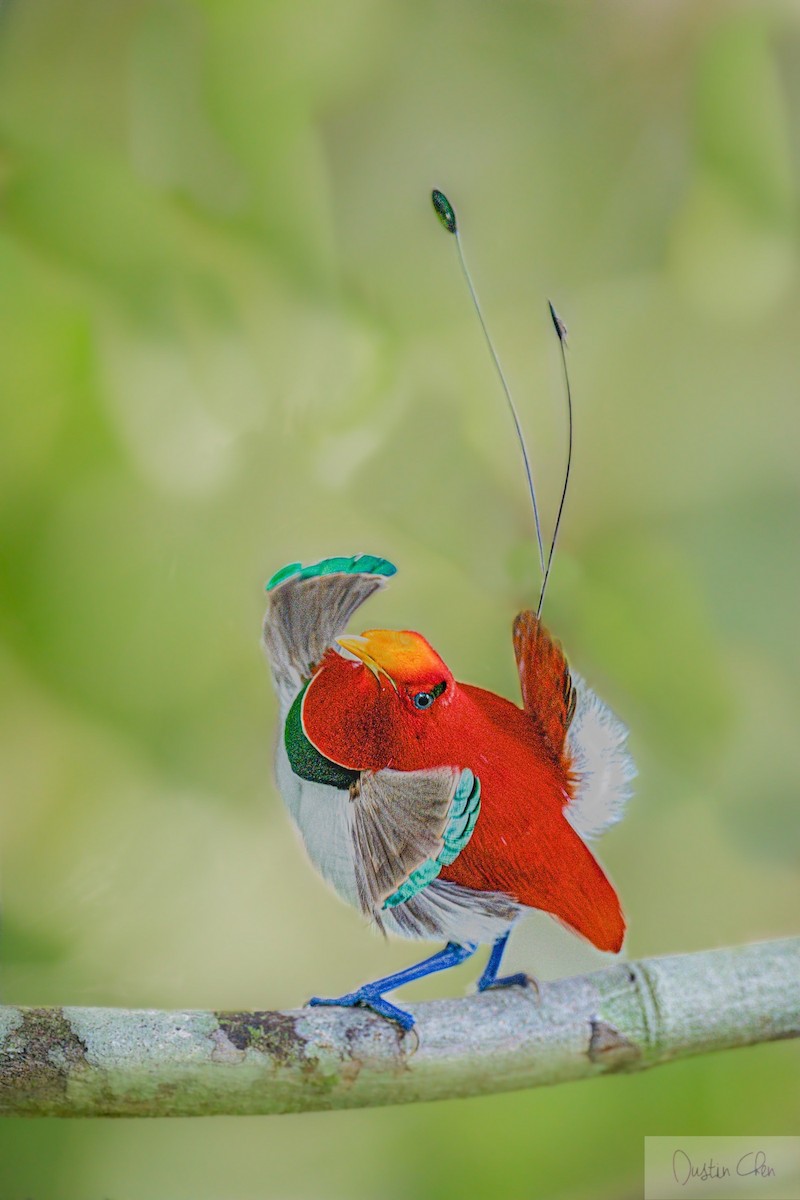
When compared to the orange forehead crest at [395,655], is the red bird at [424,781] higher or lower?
lower

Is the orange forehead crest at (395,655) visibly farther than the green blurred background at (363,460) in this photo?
No

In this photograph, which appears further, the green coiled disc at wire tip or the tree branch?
the green coiled disc at wire tip

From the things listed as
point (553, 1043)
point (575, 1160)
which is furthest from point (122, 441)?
point (575, 1160)

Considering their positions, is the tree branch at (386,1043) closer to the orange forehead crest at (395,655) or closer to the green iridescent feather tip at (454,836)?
the green iridescent feather tip at (454,836)

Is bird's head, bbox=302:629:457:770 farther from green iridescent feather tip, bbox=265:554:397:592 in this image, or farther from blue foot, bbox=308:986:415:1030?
blue foot, bbox=308:986:415:1030

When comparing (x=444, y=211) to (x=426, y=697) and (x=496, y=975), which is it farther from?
(x=496, y=975)

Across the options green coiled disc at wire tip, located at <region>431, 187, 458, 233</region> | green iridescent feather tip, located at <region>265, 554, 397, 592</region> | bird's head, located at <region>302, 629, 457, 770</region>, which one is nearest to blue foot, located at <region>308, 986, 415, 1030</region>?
bird's head, located at <region>302, 629, 457, 770</region>
